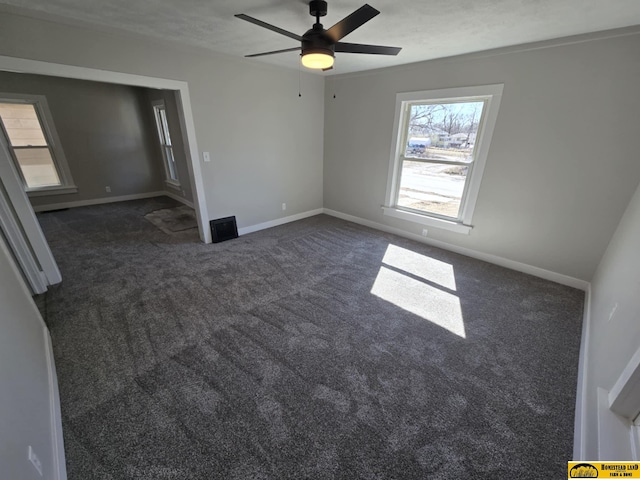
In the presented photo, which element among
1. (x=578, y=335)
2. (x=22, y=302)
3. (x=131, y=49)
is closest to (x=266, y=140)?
(x=131, y=49)

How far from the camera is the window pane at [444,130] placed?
10.5 feet

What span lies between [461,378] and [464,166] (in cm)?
263

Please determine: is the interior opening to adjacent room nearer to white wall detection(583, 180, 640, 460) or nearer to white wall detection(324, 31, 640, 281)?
white wall detection(324, 31, 640, 281)

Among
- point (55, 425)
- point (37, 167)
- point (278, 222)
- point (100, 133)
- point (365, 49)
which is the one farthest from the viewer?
point (100, 133)

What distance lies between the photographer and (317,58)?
1828 millimetres

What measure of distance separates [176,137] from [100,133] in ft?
5.75

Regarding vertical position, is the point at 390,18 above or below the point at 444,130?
above

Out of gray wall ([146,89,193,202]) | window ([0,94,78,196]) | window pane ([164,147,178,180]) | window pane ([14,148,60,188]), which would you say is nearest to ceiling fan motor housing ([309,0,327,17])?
gray wall ([146,89,193,202])

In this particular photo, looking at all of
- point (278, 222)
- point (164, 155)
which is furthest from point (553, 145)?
point (164, 155)

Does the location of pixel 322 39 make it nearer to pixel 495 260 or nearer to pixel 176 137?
pixel 495 260

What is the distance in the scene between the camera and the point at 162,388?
1.70 m

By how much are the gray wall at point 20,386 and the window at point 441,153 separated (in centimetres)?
410

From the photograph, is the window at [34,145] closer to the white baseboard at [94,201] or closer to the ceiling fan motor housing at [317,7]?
the white baseboard at [94,201]

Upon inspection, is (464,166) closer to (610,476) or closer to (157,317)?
(610,476)
